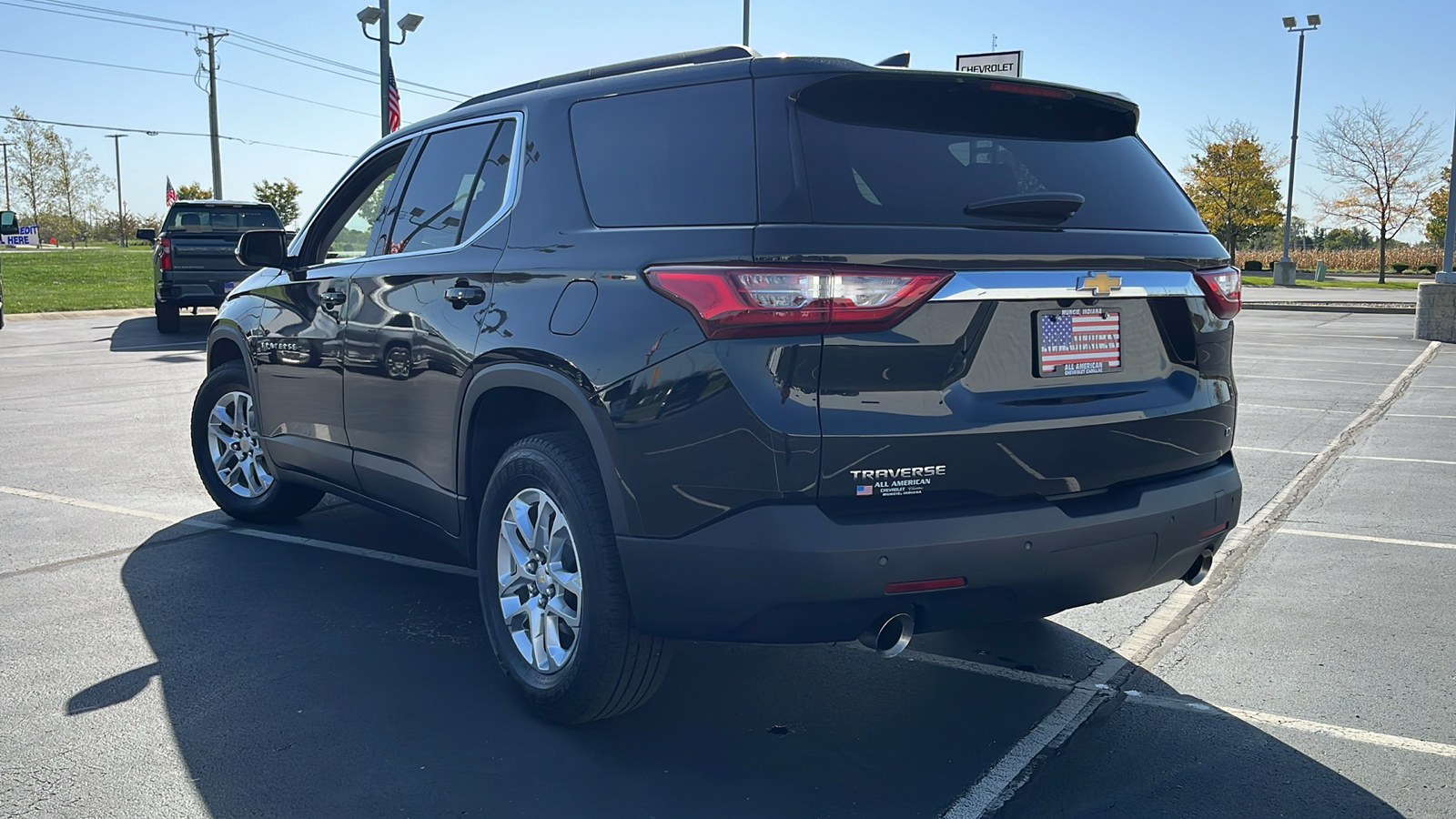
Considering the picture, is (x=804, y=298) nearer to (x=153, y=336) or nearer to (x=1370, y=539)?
(x=1370, y=539)

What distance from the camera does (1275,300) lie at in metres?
32.7

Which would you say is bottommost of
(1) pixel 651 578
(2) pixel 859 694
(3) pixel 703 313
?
(2) pixel 859 694

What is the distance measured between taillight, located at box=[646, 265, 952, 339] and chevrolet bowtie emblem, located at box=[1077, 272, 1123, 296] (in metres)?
0.52

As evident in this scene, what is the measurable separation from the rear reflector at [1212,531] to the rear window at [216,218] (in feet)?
57.6

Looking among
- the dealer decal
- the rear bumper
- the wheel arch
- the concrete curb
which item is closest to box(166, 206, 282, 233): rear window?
the wheel arch

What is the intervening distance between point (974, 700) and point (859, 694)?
14.2 inches

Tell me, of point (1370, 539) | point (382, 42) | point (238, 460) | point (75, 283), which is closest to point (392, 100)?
point (382, 42)

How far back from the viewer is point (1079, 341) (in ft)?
10.6

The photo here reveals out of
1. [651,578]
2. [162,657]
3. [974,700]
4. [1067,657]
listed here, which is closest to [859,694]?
[974,700]

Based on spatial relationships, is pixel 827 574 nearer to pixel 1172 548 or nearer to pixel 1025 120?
pixel 1172 548

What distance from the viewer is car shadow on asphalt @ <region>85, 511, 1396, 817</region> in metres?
3.15

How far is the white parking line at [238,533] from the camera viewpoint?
538 cm

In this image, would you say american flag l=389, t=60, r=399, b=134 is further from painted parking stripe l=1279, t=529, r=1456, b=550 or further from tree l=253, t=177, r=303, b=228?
tree l=253, t=177, r=303, b=228

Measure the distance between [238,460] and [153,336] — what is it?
45.0 ft
